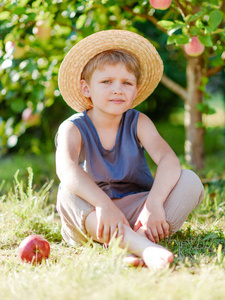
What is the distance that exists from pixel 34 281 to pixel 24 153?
3497 millimetres

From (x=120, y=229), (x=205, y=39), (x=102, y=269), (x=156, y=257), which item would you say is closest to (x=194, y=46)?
(x=205, y=39)

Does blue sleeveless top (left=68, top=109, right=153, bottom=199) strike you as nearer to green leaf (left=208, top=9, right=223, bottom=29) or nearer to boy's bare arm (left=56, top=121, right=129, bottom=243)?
boy's bare arm (left=56, top=121, right=129, bottom=243)

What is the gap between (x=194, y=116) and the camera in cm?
341

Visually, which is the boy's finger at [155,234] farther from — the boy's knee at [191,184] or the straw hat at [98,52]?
the straw hat at [98,52]

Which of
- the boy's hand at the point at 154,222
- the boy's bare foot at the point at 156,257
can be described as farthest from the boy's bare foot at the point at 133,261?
the boy's hand at the point at 154,222

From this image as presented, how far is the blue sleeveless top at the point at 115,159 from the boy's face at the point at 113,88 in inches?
5.5

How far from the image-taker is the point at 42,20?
2.83m

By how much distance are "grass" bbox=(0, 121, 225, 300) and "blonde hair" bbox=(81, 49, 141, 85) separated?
2.57 ft

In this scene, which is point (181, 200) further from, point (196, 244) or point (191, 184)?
point (196, 244)

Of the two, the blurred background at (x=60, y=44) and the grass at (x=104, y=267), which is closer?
the grass at (x=104, y=267)

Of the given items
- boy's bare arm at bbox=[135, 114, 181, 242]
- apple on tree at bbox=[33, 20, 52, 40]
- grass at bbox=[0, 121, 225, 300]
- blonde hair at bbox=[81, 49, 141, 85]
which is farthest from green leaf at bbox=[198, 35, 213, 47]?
apple on tree at bbox=[33, 20, 52, 40]

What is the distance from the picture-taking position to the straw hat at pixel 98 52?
214 centimetres

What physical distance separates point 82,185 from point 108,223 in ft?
0.70

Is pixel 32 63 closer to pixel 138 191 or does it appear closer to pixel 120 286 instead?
pixel 138 191
